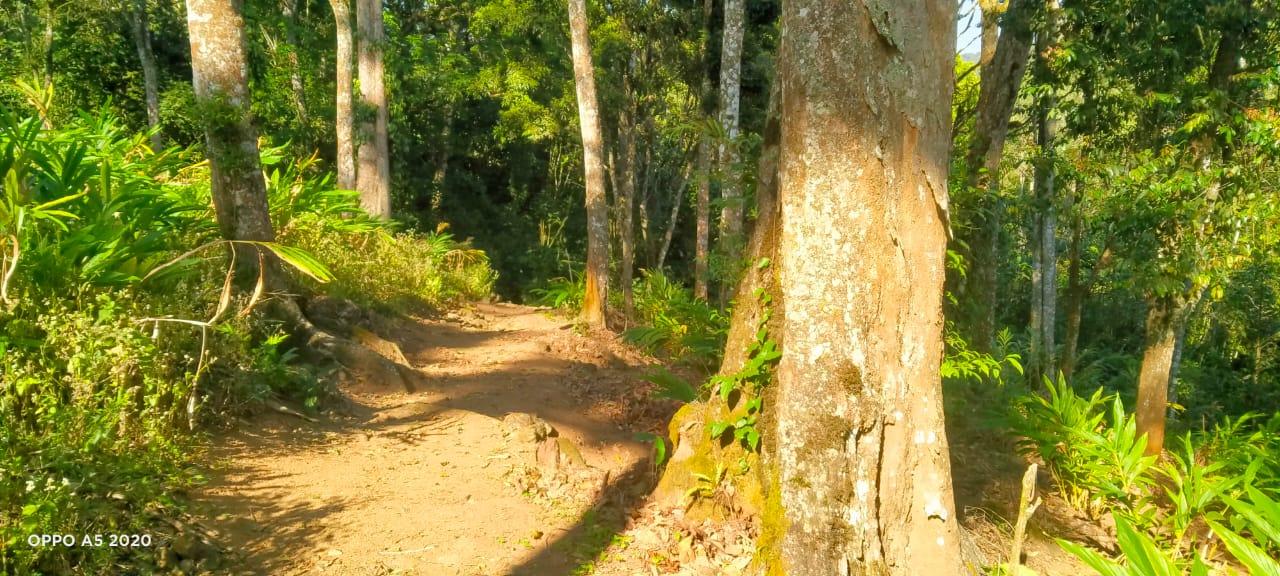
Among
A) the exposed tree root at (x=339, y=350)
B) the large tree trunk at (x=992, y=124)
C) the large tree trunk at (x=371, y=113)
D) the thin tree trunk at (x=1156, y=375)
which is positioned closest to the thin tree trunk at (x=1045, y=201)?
the large tree trunk at (x=992, y=124)

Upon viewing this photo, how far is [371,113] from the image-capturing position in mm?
12625

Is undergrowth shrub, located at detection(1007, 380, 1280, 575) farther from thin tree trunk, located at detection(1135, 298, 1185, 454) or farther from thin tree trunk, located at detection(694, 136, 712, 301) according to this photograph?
thin tree trunk, located at detection(694, 136, 712, 301)

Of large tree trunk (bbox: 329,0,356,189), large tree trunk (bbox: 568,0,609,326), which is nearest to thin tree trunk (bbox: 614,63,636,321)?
large tree trunk (bbox: 568,0,609,326)

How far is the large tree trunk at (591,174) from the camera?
10148mm

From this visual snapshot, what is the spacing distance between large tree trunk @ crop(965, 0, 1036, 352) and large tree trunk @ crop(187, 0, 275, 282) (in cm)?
625

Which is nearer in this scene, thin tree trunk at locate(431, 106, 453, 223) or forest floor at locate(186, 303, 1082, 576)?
forest floor at locate(186, 303, 1082, 576)

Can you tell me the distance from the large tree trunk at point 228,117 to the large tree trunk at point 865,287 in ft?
15.2

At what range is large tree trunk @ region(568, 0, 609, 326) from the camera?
400 inches

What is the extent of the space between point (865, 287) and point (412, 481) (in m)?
3.01

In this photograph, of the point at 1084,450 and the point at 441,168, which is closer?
the point at 1084,450

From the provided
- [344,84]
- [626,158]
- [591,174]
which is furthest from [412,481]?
[626,158]

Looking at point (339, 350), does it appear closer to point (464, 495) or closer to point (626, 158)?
point (464, 495)

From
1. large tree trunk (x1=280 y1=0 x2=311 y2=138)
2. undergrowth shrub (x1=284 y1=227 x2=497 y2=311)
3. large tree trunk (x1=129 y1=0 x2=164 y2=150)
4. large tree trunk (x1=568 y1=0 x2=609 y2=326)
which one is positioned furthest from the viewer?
large tree trunk (x1=280 y1=0 x2=311 y2=138)

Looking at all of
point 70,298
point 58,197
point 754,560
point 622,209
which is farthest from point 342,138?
point 754,560
